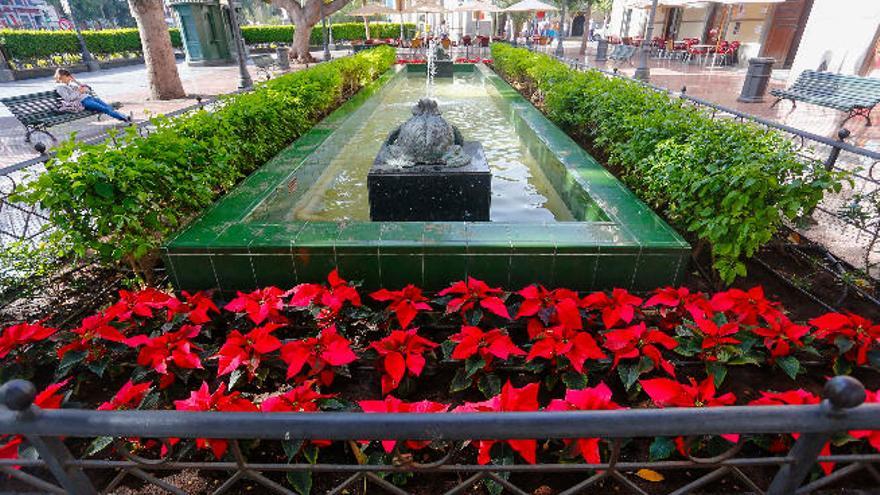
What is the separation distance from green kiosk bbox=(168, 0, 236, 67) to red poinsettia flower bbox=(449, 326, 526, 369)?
25.4 metres

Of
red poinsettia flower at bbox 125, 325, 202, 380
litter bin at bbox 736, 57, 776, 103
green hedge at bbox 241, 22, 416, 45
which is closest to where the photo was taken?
red poinsettia flower at bbox 125, 325, 202, 380

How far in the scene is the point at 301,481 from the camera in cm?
206

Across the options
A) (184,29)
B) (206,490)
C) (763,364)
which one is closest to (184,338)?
(206,490)

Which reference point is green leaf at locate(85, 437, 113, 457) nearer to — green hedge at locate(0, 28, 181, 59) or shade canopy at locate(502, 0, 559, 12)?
green hedge at locate(0, 28, 181, 59)

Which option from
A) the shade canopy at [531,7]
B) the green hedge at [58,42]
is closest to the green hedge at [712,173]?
the shade canopy at [531,7]

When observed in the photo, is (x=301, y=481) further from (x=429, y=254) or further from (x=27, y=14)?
(x=27, y=14)

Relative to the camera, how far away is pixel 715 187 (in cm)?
347

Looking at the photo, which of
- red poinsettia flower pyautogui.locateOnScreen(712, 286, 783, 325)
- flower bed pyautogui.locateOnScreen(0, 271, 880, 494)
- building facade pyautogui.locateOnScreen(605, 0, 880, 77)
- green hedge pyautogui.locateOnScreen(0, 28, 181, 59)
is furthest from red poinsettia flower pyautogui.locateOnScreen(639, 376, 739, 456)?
green hedge pyautogui.locateOnScreen(0, 28, 181, 59)

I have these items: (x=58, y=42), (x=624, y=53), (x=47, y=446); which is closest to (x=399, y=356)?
(x=47, y=446)

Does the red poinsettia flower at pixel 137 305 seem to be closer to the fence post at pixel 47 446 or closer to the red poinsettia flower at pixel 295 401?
the red poinsettia flower at pixel 295 401

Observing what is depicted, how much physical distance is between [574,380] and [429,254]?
1407 millimetres

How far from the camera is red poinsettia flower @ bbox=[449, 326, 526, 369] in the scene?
265cm

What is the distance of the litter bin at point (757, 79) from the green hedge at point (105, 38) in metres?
28.6

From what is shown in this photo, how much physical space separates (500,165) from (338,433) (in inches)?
249
